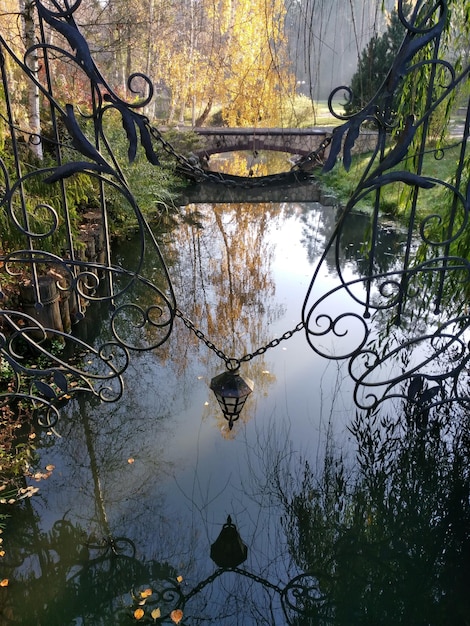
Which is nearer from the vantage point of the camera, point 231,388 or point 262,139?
point 231,388

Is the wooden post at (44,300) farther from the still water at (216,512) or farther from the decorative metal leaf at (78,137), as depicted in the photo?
the decorative metal leaf at (78,137)

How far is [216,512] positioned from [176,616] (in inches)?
24.6

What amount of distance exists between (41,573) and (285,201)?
28.7ft

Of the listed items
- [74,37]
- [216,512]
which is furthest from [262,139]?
[74,37]

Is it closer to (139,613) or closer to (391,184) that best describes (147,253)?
(391,184)

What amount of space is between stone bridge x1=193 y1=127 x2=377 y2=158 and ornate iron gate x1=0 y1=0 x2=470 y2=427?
5547mm

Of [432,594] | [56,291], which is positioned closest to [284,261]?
[56,291]

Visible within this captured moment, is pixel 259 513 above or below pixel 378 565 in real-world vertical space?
above

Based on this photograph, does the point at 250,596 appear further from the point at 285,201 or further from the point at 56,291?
the point at 285,201

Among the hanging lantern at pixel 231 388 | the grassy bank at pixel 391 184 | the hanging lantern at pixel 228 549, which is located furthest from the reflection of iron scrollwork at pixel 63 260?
the grassy bank at pixel 391 184

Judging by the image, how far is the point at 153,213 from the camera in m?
8.17

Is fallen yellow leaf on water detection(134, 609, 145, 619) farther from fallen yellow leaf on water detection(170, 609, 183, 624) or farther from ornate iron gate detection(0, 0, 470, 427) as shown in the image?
ornate iron gate detection(0, 0, 470, 427)

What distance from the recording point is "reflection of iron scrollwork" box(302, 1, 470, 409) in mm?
1792

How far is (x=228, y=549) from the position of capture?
2.49 metres
